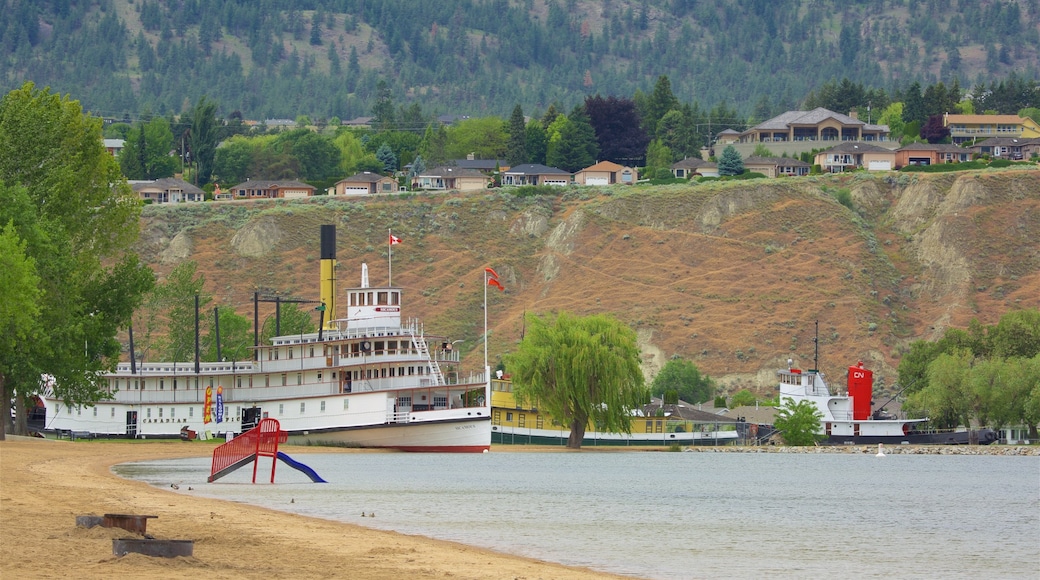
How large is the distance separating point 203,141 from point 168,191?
24116 millimetres

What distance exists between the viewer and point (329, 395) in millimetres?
78188

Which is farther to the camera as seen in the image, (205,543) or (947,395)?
(947,395)

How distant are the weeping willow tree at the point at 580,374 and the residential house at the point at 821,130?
11621 cm

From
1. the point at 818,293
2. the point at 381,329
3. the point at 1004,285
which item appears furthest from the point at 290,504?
the point at 1004,285

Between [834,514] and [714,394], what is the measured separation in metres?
74.5

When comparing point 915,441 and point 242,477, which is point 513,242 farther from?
point 242,477

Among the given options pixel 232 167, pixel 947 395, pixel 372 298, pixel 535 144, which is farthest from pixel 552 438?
pixel 232 167

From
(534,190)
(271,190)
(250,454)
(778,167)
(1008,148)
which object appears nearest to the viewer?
(250,454)

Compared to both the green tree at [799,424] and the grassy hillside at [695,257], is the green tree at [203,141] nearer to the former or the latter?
the grassy hillside at [695,257]

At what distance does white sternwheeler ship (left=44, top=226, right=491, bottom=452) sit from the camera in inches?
3019

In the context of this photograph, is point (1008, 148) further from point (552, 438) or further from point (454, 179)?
point (552, 438)

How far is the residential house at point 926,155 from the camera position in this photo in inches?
6875

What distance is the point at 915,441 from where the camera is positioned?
9838cm

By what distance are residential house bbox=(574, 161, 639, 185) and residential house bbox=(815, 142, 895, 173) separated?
20.5 metres
